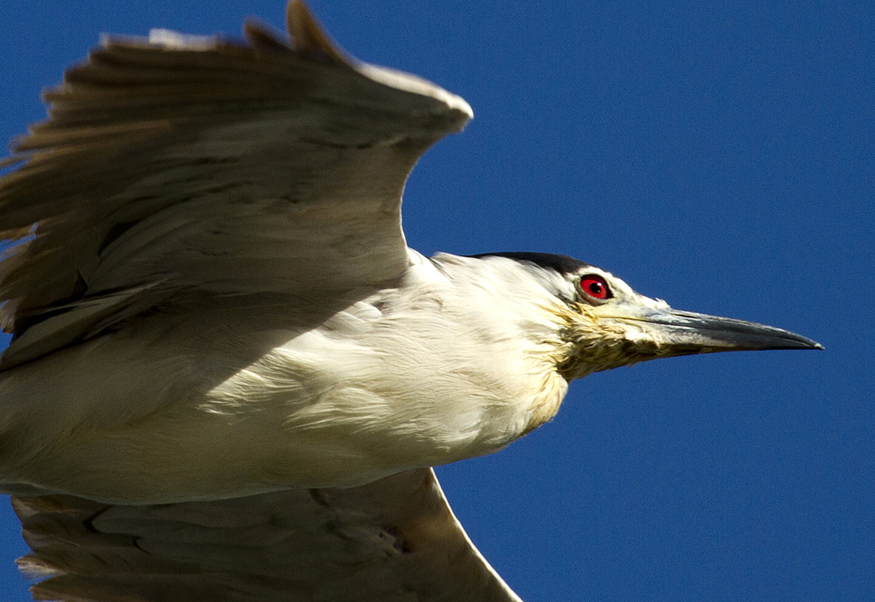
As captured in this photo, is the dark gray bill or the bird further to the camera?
the dark gray bill

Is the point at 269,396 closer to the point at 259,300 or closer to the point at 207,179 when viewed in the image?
the point at 259,300

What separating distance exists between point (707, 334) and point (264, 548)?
2.33 meters

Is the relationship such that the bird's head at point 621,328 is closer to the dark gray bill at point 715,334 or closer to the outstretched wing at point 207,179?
the dark gray bill at point 715,334

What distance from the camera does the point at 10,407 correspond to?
505 centimetres

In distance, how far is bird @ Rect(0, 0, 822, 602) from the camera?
4090 mm

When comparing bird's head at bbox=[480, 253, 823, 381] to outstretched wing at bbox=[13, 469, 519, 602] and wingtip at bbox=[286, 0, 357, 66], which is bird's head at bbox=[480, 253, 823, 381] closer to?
outstretched wing at bbox=[13, 469, 519, 602]

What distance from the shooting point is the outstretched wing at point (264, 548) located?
251 inches

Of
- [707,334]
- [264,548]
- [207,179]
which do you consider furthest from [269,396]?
[707,334]

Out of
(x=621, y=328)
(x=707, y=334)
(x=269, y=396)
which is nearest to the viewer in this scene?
(x=269, y=396)

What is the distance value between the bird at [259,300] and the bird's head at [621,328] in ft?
0.03

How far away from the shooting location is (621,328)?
5742 millimetres

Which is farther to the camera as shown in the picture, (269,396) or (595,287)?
(595,287)

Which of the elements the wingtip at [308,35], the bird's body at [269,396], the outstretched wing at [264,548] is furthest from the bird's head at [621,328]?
the wingtip at [308,35]

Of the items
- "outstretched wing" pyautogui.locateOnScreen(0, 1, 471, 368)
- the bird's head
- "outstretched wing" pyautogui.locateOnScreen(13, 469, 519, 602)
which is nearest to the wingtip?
"outstretched wing" pyautogui.locateOnScreen(0, 1, 471, 368)
